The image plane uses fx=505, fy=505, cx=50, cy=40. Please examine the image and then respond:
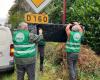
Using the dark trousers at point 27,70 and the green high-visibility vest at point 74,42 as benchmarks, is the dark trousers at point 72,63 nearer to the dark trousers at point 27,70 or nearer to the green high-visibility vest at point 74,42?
the green high-visibility vest at point 74,42

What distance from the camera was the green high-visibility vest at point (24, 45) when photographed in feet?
39.9

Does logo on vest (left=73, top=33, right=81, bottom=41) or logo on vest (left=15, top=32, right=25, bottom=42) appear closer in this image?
logo on vest (left=15, top=32, right=25, bottom=42)

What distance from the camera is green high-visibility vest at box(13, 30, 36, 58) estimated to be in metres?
12.1

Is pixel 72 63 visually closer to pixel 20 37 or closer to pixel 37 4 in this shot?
pixel 20 37

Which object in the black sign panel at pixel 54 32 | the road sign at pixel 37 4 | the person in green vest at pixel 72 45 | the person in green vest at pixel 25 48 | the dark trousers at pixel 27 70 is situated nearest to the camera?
the road sign at pixel 37 4

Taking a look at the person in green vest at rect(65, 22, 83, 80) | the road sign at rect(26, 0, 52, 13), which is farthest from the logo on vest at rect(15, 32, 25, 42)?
the person in green vest at rect(65, 22, 83, 80)

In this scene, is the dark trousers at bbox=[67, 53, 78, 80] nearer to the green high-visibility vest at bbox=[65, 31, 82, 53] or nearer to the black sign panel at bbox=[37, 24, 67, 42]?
the green high-visibility vest at bbox=[65, 31, 82, 53]

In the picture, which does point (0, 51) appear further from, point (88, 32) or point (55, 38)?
point (88, 32)

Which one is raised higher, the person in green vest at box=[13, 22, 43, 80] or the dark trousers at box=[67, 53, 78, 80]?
the person in green vest at box=[13, 22, 43, 80]

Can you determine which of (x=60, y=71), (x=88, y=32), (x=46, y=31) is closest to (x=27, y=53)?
(x=46, y=31)

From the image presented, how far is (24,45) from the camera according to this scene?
12.2 meters

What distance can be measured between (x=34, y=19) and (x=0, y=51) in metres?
3.49

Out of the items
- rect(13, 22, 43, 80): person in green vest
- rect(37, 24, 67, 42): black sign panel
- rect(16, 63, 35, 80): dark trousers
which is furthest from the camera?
rect(37, 24, 67, 42): black sign panel

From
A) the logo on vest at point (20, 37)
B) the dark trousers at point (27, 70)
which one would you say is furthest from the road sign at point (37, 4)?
the dark trousers at point (27, 70)
